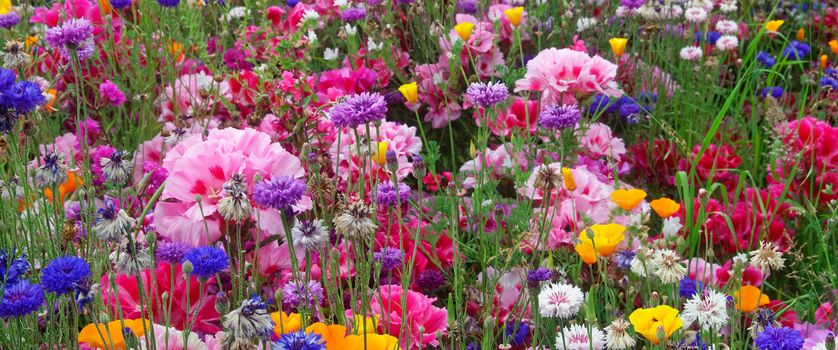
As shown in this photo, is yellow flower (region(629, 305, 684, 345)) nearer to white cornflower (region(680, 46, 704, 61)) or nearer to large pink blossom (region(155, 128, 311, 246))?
large pink blossom (region(155, 128, 311, 246))

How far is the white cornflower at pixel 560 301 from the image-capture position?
1.33m

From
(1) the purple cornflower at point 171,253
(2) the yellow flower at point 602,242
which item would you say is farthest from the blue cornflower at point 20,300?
(2) the yellow flower at point 602,242

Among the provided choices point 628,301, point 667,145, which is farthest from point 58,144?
point 667,145

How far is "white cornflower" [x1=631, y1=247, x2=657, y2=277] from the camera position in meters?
1.38

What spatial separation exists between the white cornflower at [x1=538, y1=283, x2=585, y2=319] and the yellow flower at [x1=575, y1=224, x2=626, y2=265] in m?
0.13

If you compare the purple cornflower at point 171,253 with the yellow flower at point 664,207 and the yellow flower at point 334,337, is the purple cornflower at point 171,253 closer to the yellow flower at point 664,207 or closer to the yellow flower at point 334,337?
the yellow flower at point 334,337

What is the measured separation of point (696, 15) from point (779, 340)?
189 cm

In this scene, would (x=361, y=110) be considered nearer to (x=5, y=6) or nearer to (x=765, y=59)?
(x=5, y=6)

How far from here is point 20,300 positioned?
3.65ft

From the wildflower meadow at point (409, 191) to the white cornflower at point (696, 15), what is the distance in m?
0.06

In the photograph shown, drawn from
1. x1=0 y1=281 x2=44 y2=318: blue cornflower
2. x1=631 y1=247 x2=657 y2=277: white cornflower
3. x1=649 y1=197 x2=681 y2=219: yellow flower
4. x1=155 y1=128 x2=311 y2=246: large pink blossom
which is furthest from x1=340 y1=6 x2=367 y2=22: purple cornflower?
x1=0 y1=281 x2=44 y2=318: blue cornflower

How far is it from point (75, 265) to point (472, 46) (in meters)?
1.56

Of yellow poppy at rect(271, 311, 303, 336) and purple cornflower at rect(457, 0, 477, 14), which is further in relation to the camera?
purple cornflower at rect(457, 0, 477, 14)

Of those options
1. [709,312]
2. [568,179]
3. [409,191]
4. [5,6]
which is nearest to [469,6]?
[568,179]
